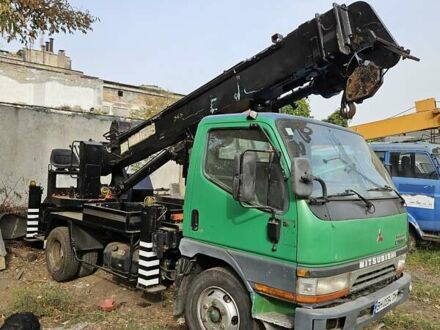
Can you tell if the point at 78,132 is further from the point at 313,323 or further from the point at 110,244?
the point at 313,323

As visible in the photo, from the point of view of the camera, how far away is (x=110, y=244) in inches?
244

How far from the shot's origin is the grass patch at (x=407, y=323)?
205 inches

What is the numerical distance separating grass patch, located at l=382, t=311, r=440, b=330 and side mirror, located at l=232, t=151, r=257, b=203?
2.77 metres

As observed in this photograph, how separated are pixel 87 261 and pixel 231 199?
3426mm

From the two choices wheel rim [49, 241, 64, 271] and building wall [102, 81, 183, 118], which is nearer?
wheel rim [49, 241, 64, 271]

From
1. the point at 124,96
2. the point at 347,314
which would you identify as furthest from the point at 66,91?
the point at 347,314

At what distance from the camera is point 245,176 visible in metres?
3.64

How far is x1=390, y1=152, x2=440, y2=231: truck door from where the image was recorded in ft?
28.8

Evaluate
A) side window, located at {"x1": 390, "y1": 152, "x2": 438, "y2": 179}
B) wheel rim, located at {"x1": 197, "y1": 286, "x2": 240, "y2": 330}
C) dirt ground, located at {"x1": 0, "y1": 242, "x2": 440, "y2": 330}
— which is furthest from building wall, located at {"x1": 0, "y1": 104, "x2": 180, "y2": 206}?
wheel rim, located at {"x1": 197, "y1": 286, "x2": 240, "y2": 330}

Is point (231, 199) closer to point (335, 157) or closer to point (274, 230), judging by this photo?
point (274, 230)

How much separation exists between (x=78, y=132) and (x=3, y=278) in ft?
22.7

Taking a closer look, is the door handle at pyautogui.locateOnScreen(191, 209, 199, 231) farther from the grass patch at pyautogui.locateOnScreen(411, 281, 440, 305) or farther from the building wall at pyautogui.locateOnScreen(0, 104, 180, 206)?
the building wall at pyautogui.locateOnScreen(0, 104, 180, 206)

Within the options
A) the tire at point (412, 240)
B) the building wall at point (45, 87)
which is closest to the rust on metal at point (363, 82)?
the tire at point (412, 240)

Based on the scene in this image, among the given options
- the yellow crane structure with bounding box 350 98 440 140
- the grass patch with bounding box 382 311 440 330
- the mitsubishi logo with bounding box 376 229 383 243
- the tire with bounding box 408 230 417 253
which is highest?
the yellow crane structure with bounding box 350 98 440 140
